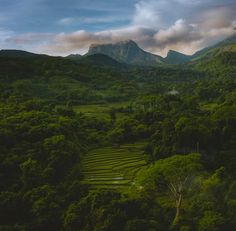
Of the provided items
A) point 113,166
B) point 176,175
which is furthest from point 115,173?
point 176,175

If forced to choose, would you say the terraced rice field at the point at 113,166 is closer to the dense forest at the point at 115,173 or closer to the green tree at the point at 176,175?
the dense forest at the point at 115,173

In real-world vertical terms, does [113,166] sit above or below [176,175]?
below

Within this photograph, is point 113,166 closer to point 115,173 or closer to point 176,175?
point 115,173

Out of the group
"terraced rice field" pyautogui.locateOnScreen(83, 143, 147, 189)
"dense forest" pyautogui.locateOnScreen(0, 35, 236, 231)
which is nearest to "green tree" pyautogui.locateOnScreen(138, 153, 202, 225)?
"dense forest" pyautogui.locateOnScreen(0, 35, 236, 231)

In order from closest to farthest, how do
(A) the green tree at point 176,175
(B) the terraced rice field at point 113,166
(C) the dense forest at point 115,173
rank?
1. (C) the dense forest at point 115,173
2. (A) the green tree at point 176,175
3. (B) the terraced rice field at point 113,166

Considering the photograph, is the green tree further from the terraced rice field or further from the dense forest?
the terraced rice field

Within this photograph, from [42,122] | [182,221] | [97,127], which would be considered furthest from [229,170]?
[97,127]

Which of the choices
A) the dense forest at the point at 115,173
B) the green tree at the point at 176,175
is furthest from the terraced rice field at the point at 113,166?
the green tree at the point at 176,175

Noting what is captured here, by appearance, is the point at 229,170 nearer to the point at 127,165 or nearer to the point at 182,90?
the point at 127,165
